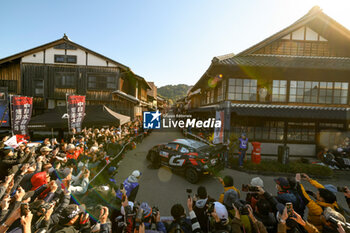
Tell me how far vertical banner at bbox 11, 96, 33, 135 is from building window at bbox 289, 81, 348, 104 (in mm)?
17244

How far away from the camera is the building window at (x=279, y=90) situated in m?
11.3

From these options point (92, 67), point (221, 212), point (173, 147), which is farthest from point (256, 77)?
point (92, 67)

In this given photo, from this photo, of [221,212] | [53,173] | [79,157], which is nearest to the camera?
[221,212]

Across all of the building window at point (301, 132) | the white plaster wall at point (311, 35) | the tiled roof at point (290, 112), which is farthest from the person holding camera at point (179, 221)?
the white plaster wall at point (311, 35)

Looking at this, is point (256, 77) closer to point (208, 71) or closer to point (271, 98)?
point (271, 98)

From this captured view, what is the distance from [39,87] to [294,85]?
79.7 feet

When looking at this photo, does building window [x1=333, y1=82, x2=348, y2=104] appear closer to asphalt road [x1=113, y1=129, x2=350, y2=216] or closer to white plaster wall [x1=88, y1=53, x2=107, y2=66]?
asphalt road [x1=113, y1=129, x2=350, y2=216]

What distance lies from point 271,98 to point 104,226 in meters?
12.5

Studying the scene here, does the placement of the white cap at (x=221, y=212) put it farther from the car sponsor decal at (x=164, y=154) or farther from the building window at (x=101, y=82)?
the building window at (x=101, y=82)

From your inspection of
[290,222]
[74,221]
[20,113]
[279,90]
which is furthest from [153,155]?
[279,90]

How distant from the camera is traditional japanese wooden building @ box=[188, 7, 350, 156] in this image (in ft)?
36.0

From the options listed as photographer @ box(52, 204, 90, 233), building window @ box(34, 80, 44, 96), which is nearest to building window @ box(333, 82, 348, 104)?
photographer @ box(52, 204, 90, 233)

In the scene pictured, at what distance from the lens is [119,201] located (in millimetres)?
3537

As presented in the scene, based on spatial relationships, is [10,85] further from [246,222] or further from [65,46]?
[246,222]
